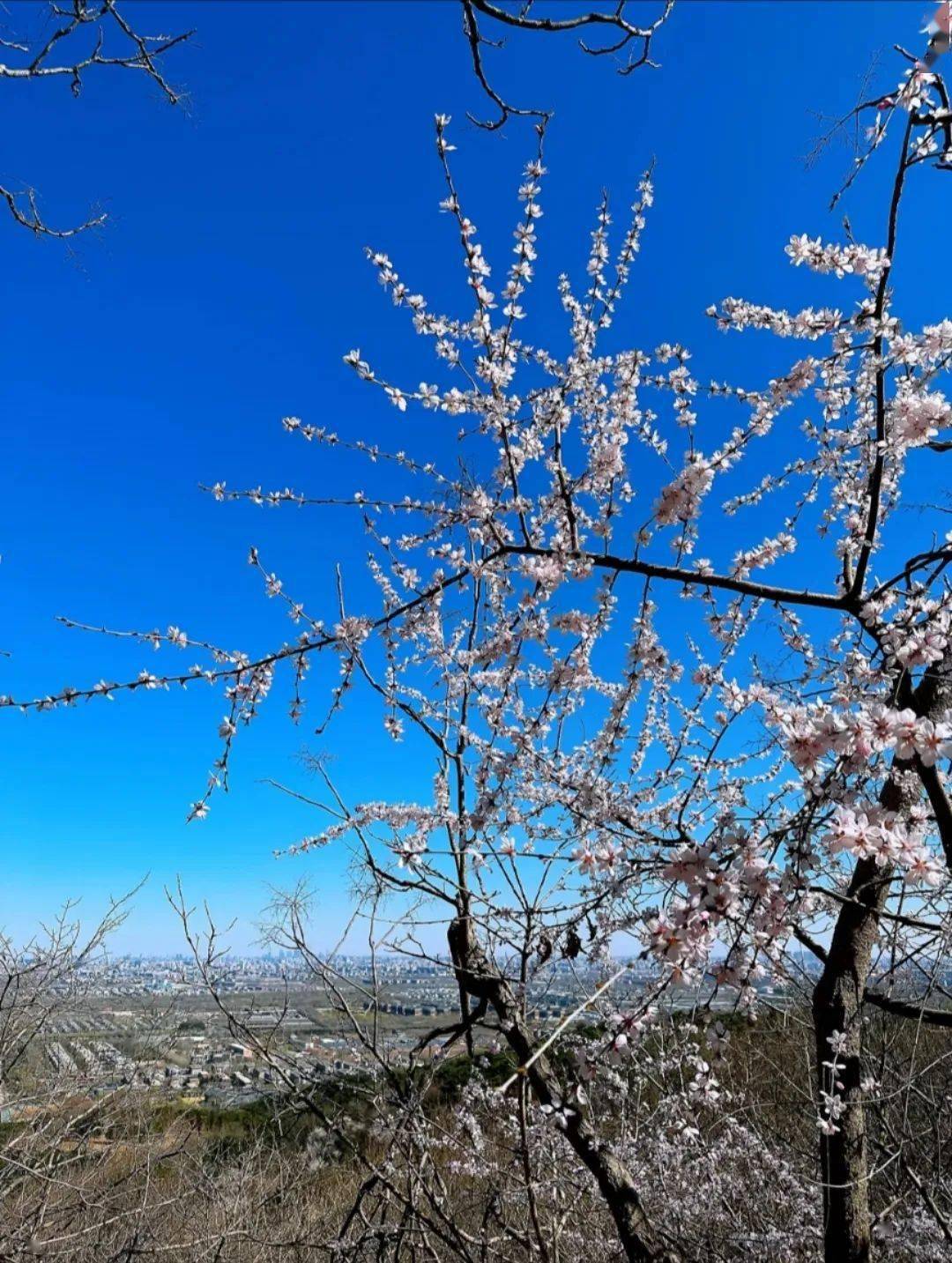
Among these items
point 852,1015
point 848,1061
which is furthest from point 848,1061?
point 852,1015

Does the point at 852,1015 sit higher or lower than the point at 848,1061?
higher

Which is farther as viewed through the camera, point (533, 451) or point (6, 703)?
point (533, 451)

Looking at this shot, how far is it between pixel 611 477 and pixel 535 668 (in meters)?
1.26

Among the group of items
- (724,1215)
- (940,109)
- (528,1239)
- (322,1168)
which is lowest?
(322,1168)

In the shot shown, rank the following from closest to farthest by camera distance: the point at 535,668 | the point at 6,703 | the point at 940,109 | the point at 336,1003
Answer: the point at 940,109, the point at 6,703, the point at 336,1003, the point at 535,668

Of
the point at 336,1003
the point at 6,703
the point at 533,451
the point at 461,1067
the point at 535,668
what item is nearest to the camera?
the point at 6,703

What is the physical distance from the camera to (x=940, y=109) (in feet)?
6.63

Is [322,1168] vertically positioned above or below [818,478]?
below

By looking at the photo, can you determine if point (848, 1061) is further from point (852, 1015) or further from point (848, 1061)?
point (852, 1015)

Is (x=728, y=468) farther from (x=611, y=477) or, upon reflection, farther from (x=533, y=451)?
(x=533, y=451)

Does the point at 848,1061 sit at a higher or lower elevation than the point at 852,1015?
lower

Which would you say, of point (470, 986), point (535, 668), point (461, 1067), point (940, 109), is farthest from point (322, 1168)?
point (940, 109)

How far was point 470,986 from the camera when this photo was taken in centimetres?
386

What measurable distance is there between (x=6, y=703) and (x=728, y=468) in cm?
266
